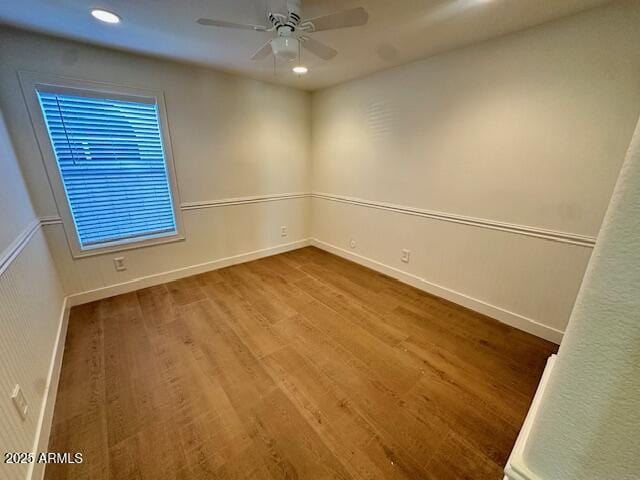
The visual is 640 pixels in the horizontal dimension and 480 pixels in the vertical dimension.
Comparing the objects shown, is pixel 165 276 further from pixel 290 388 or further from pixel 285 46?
pixel 285 46

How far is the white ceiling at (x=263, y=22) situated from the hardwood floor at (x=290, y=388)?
2.29 meters

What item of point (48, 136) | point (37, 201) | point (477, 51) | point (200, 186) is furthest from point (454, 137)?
point (37, 201)

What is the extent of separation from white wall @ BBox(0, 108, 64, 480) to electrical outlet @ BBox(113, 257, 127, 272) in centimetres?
51

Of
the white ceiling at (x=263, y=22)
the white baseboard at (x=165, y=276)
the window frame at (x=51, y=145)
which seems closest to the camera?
the white ceiling at (x=263, y=22)

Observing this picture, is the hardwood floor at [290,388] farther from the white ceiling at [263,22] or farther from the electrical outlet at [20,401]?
the white ceiling at [263,22]

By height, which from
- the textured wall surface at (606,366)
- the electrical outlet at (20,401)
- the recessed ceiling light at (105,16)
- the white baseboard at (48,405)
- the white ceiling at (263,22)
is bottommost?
the white baseboard at (48,405)

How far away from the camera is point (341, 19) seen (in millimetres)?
1431

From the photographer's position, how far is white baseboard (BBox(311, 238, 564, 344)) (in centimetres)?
215

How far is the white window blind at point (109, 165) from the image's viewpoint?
7.48 feet

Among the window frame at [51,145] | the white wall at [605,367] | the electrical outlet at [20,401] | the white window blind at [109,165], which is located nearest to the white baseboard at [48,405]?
the electrical outlet at [20,401]

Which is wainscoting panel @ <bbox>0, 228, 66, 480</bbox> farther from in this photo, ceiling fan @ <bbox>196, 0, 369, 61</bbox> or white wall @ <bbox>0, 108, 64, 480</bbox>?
ceiling fan @ <bbox>196, 0, 369, 61</bbox>

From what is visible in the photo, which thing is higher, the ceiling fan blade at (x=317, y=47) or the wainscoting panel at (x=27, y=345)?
the ceiling fan blade at (x=317, y=47)

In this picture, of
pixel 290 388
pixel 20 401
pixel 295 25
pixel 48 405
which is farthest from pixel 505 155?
pixel 48 405

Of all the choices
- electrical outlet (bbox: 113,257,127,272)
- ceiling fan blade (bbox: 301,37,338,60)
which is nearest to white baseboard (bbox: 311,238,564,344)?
ceiling fan blade (bbox: 301,37,338,60)
